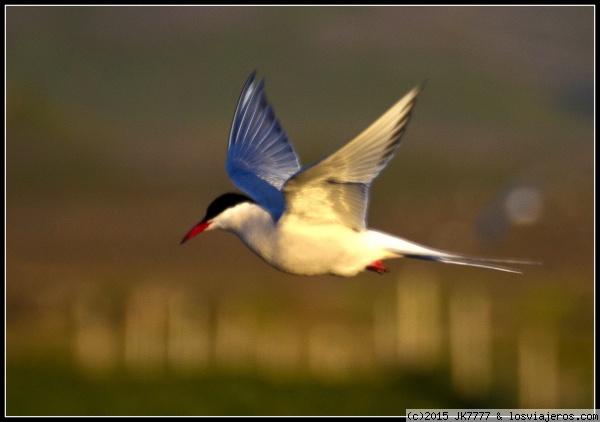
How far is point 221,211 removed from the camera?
217 inches

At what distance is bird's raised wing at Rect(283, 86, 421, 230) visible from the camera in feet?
14.6

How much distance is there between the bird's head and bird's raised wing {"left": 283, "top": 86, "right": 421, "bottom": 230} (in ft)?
1.59

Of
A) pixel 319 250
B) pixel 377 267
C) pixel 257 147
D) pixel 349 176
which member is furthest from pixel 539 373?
pixel 349 176

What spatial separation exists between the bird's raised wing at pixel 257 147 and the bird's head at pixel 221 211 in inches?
14.7

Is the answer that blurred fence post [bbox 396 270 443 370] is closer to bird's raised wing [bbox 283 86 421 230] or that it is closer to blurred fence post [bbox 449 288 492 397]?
blurred fence post [bbox 449 288 492 397]

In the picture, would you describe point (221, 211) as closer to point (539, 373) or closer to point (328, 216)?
point (328, 216)

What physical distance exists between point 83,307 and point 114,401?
7.47 feet

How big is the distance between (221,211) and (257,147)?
0.87 m

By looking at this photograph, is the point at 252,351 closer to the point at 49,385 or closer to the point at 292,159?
the point at 49,385

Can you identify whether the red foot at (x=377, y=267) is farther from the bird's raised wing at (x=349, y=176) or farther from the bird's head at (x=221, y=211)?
the bird's head at (x=221, y=211)

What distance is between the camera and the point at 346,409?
20234 mm

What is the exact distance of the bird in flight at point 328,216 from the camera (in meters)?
4.54

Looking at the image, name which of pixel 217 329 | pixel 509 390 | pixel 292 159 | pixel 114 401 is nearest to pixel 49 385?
pixel 114 401

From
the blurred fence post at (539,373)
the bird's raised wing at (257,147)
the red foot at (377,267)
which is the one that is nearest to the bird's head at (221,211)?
the bird's raised wing at (257,147)
